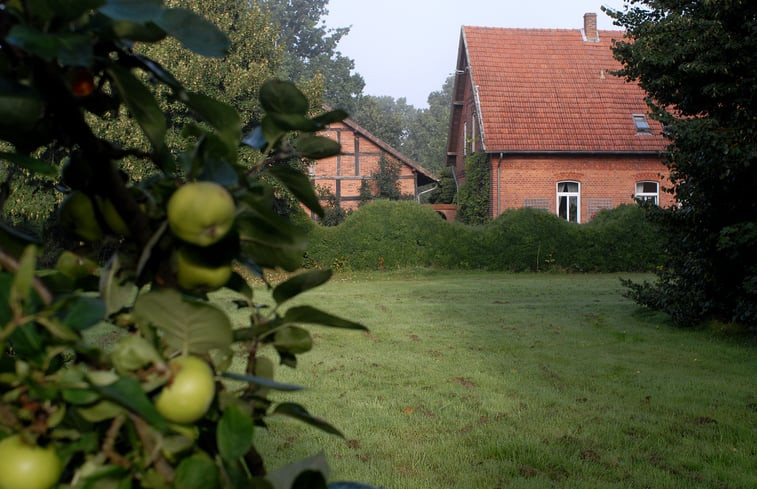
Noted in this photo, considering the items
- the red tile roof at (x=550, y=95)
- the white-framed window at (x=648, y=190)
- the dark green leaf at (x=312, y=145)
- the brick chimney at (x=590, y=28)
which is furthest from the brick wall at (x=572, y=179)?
the dark green leaf at (x=312, y=145)

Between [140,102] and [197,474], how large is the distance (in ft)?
1.24

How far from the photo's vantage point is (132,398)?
616 millimetres

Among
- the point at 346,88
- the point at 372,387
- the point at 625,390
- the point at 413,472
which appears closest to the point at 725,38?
the point at 625,390

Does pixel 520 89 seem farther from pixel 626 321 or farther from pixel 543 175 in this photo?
pixel 626 321

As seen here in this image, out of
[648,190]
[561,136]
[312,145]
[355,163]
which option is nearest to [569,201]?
[561,136]

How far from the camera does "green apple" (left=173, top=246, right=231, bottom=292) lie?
2.45 ft

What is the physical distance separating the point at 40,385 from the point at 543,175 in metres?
24.7

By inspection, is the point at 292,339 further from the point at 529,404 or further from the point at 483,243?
the point at 483,243

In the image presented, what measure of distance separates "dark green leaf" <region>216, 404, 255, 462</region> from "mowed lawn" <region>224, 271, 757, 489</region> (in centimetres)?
343

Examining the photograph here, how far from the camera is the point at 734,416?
5.34 metres

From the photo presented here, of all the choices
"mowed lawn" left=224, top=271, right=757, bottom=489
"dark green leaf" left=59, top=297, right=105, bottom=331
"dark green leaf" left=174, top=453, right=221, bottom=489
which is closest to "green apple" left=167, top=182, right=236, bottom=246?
"dark green leaf" left=59, top=297, right=105, bottom=331

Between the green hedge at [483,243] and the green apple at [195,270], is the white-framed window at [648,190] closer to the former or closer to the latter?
the green hedge at [483,243]

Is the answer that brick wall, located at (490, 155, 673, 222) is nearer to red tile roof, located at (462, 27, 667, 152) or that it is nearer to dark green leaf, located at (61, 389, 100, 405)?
red tile roof, located at (462, 27, 667, 152)

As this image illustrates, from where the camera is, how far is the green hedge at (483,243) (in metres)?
20.2
